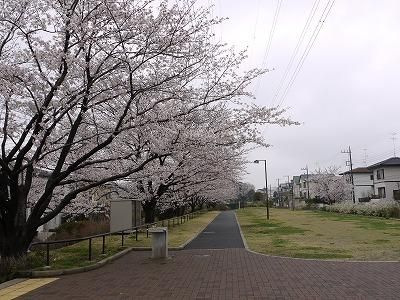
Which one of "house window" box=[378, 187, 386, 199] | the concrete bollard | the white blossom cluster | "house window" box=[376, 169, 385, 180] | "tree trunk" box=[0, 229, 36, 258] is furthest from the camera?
"house window" box=[376, 169, 385, 180]

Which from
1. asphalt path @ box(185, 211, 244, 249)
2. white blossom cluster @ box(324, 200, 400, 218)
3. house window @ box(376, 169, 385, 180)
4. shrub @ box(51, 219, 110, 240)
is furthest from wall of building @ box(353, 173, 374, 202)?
shrub @ box(51, 219, 110, 240)

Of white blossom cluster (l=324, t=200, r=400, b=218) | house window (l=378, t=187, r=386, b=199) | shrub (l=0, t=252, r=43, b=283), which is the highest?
house window (l=378, t=187, r=386, b=199)

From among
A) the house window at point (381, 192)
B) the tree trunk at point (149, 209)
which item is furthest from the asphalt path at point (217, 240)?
the house window at point (381, 192)

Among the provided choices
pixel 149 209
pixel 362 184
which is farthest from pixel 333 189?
pixel 149 209

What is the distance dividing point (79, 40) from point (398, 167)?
208 feet

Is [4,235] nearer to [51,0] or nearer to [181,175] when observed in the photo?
[51,0]

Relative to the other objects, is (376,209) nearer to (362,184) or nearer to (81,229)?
(81,229)

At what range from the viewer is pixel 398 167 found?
66.6 meters

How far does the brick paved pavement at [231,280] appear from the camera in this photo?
8605mm

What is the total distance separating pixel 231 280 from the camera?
33.1 feet

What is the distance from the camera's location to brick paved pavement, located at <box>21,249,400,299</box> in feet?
28.2

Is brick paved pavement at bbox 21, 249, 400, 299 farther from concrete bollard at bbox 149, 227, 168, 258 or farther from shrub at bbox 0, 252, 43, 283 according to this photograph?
shrub at bbox 0, 252, 43, 283

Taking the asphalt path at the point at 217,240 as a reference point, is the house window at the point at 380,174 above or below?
above

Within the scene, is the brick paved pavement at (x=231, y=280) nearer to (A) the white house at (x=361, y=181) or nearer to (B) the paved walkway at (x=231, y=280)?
(B) the paved walkway at (x=231, y=280)
